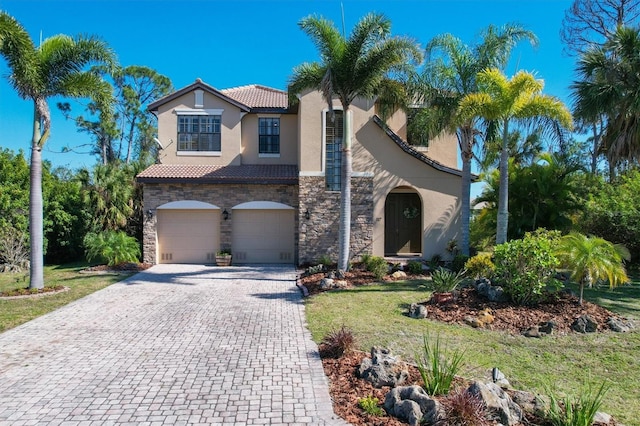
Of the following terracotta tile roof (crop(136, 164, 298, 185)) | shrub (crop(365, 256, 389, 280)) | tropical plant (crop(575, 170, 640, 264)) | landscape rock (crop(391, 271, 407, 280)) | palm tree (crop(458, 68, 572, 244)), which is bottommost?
landscape rock (crop(391, 271, 407, 280))

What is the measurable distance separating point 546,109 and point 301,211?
31.5 ft

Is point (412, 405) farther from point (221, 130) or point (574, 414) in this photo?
point (221, 130)

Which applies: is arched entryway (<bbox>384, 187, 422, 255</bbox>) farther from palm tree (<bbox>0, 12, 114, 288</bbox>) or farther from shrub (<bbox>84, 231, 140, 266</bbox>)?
palm tree (<bbox>0, 12, 114, 288</bbox>)

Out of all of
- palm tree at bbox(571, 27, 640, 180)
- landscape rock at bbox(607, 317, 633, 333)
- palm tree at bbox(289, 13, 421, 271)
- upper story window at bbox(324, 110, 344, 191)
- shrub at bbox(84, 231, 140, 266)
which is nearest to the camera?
landscape rock at bbox(607, 317, 633, 333)

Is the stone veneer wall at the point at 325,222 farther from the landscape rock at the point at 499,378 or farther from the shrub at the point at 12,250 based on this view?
the shrub at the point at 12,250

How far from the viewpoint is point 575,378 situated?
589cm

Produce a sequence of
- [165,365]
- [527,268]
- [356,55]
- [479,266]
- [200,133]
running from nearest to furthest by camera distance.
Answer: [165,365]
[527,268]
[479,266]
[356,55]
[200,133]

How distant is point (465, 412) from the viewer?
4270mm

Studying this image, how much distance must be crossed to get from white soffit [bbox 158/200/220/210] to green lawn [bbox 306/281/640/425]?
9.34 m

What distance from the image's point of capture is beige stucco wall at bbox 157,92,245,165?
19.3 metres

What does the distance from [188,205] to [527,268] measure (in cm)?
1392

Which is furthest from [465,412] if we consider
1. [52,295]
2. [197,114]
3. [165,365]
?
[197,114]

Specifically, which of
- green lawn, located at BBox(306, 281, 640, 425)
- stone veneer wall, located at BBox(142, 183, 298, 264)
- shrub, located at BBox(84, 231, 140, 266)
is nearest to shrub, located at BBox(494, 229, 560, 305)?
green lawn, located at BBox(306, 281, 640, 425)

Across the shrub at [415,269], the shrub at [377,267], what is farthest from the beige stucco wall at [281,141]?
the shrub at [415,269]
